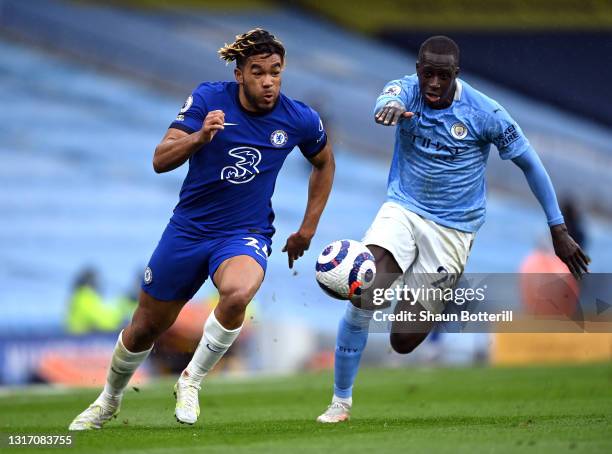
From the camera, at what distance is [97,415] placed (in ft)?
25.4

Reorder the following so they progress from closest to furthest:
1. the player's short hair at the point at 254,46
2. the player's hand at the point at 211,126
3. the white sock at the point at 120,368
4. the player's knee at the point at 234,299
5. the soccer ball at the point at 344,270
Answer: the player's hand at the point at 211,126, the player's knee at the point at 234,299, the player's short hair at the point at 254,46, the soccer ball at the point at 344,270, the white sock at the point at 120,368

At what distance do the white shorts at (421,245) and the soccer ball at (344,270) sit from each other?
0.39 m

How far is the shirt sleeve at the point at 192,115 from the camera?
7.30 meters

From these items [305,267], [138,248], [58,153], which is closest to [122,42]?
[58,153]

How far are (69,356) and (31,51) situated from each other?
17811 millimetres

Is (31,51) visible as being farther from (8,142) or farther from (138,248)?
(138,248)

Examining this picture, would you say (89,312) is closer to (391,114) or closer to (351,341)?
(351,341)

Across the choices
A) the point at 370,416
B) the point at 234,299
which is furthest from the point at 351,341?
the point at 234,299

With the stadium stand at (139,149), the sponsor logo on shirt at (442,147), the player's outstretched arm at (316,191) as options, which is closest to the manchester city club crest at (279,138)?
the player's outstretched arm at (316,191)

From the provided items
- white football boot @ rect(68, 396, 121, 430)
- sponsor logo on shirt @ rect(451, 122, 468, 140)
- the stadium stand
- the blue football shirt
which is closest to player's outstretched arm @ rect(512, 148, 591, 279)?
sponsor logo on shirt @ rect(451, 122, 468, 140)

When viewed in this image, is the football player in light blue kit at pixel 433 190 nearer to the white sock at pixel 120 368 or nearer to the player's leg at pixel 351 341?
the player's leg at pixel 351 341

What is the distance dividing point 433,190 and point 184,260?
6.32 feet

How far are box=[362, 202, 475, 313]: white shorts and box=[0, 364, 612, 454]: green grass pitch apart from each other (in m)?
1.01

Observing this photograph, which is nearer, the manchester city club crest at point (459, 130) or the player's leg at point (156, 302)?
the player's leg at point (156, 302)
